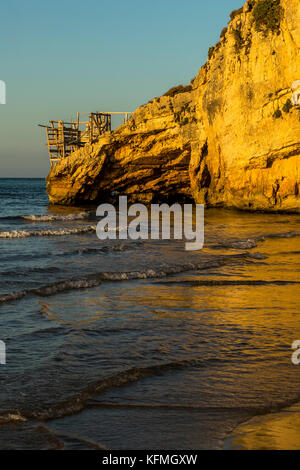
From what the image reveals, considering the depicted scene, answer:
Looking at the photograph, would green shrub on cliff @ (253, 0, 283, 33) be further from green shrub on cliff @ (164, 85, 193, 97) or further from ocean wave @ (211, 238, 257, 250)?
ocean wave @ (211, 238, 257, 250)

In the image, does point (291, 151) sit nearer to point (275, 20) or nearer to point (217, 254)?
point (275, 20)

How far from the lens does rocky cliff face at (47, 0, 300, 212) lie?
2155cm

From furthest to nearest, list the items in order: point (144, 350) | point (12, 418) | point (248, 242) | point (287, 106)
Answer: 1. point (287, 106)
2. point (248, 242)
3. point (144, 350)
4. point (12, 418)

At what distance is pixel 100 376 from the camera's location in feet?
15.1

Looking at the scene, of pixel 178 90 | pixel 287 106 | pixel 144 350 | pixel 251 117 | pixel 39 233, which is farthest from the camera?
pixel 178 90

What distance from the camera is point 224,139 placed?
2484 centimetres

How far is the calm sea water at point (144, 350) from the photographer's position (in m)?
3.70

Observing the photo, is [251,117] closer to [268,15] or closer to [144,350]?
[268,15]

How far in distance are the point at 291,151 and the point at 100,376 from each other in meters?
18.6

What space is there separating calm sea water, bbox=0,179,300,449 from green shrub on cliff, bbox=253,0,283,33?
1417 centimetres

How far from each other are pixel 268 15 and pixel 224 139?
5.79 meters

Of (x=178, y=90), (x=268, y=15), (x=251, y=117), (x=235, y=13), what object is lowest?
(x=251, y=117)

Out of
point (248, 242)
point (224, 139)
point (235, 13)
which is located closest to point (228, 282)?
point (248, 242)

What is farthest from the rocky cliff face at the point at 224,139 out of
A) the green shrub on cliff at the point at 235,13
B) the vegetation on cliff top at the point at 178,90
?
the vegetation on cliff top at the point at 178,90
